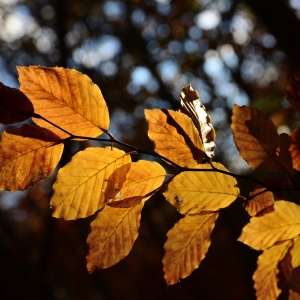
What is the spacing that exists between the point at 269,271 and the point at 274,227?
6 cm

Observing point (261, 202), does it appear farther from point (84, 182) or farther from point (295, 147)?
point (84, 182)

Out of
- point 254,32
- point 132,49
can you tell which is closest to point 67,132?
point 132,49

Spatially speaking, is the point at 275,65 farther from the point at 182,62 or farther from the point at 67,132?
the point at 67,132

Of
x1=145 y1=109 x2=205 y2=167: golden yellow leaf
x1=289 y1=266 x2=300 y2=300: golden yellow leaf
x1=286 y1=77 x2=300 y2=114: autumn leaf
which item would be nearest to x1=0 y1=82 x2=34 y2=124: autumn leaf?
x1=145 y1=109 x2=205 y2=167: golden yellow leaf

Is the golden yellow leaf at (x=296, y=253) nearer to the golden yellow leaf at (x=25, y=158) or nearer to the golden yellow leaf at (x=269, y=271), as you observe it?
the golden yellow leaf at (x=269, y=271)

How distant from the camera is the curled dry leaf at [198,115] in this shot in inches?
15.1

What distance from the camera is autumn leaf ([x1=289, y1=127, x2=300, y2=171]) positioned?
38cm

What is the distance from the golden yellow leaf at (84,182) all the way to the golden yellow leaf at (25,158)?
0.02m

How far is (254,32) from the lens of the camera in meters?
6.38

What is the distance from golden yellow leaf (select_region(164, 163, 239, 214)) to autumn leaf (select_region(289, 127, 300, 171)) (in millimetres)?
70

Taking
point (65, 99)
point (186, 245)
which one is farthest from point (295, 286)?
point (65, 99)

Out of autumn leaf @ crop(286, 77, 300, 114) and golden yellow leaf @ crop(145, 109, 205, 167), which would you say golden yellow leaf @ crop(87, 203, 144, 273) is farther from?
autumn leaf @ crop(286, 77, 300, 114)

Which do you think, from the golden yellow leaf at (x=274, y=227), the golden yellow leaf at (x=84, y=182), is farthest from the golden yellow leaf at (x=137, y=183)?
the golden yellow leaf at (x=274, y=227)

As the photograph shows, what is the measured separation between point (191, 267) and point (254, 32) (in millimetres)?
6611
